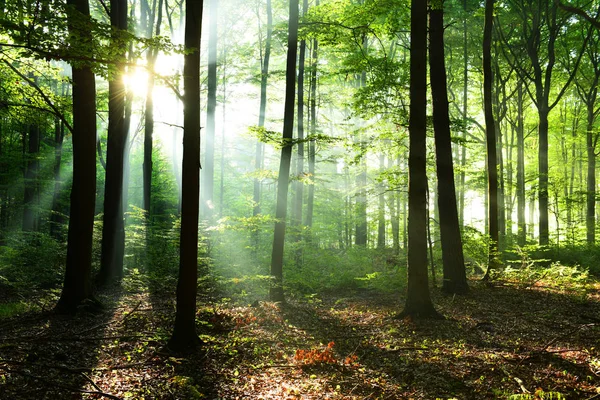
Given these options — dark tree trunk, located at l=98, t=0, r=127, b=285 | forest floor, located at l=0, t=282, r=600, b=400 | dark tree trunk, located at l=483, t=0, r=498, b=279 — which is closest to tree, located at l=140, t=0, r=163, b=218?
dark tree trunk, located at l=98, t=0, r=127, b=285

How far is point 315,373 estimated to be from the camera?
5492 millimetres

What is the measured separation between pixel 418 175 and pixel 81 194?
23.0 feet

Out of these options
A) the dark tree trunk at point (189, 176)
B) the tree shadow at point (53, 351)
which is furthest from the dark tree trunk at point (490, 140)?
the tree shadow at point (53, 351)

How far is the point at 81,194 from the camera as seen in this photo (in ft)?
25.8

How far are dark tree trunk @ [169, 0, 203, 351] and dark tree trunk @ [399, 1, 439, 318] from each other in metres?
4.59

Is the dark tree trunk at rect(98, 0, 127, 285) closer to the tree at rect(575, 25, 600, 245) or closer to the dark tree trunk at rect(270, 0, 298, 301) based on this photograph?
the dark tree trunk at rect(270, 0, 298, 301)

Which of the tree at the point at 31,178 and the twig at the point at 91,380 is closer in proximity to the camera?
the twig at the point at 91,380

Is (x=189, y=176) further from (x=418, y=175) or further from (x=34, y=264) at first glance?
(x=34, y=264)

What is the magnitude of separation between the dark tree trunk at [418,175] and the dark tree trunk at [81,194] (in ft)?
22.0

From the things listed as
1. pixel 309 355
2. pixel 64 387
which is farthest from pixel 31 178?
pixel 309 355

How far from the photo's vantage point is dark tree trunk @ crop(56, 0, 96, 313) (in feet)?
25.2

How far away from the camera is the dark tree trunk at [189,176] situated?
5863 mm

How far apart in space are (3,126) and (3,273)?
48.9ft

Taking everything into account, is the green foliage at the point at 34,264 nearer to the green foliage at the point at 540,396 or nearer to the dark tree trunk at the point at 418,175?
the dark tree trunk at the point at 418,175
